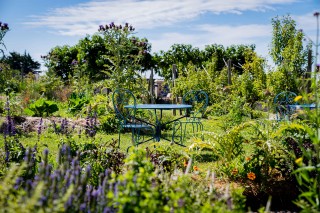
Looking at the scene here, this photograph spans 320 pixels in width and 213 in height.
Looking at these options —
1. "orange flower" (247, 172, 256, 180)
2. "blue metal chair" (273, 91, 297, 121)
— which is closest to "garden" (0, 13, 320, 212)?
"orange flower" (247, 172, 256, 180)

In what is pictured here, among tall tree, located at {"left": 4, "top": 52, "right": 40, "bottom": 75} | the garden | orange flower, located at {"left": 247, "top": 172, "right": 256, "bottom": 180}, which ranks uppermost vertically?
tall tree, located at {"left": 4, "top": 52, "right": 40, "bottom": 75}

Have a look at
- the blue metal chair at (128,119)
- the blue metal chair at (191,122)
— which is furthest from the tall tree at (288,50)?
the blue metal chair at (128,119)

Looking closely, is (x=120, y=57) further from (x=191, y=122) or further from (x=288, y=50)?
(x=288, y=50)

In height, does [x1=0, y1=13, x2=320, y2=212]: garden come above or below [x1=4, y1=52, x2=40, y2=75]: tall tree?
below

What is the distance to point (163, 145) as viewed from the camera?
4.07 m

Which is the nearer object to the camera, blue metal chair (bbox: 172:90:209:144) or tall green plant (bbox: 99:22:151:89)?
blue metal chair (bbox: 172:90:209:144)

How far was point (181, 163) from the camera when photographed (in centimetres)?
378

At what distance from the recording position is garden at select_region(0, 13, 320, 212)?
210 cm

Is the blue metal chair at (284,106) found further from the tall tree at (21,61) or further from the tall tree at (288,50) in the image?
the tall tree at (21,61)

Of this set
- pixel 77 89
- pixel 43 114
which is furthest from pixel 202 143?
pixel 77 89

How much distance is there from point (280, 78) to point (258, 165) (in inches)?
321

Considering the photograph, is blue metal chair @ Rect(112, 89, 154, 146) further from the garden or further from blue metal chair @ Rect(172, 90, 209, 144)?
blue metal chair @ Rect(172, 90, 209, 144)

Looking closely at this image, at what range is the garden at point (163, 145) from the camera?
2.10 m

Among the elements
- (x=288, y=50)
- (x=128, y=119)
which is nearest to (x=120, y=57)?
(x=128, y=119)
